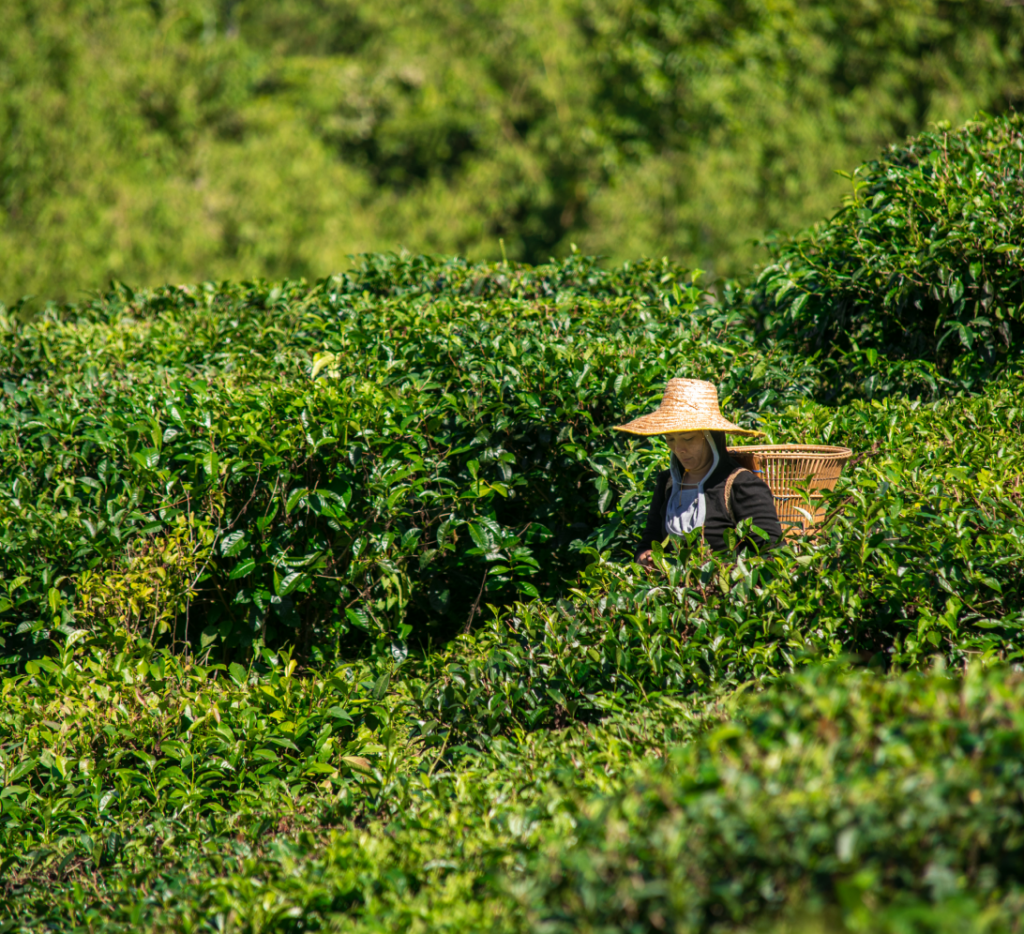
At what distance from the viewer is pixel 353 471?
13.9 ft

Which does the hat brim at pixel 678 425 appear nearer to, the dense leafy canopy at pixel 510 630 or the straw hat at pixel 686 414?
the straw hat at pixel 686 414

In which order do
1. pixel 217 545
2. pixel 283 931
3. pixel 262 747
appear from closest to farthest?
1. pixel 283 931
2. pixel 262 747
3. pixel 217 545

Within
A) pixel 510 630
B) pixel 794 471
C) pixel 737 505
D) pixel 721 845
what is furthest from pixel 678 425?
pixel 721 845

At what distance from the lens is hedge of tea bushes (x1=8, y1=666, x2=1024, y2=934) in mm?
1595

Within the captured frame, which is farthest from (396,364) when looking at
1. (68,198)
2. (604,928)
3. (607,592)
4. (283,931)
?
(68,198)

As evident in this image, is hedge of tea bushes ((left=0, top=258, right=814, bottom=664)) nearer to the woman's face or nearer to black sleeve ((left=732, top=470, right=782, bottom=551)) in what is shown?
the woman's face

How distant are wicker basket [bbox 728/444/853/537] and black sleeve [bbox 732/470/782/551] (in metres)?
0.08

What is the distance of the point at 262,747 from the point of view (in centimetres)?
359

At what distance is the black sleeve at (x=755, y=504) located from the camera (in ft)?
11.9

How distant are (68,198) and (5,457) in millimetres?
11344

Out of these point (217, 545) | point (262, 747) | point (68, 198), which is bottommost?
point (262, 747)

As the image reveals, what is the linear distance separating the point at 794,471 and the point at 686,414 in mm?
503

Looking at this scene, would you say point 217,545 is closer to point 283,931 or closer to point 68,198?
point 283,931

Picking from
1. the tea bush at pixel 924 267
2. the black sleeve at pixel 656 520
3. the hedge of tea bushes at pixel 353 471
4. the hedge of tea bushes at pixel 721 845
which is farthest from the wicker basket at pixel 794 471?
the tea bush at pixel 924 267
